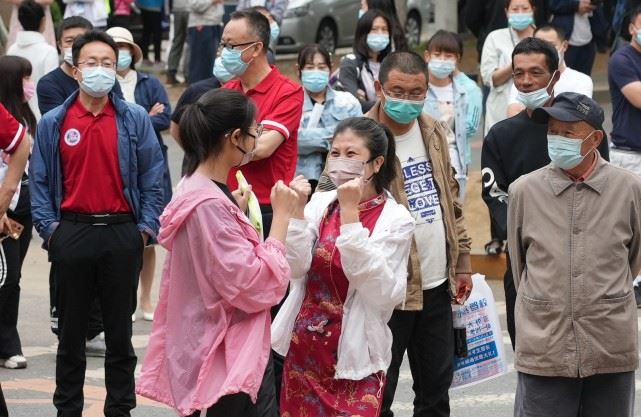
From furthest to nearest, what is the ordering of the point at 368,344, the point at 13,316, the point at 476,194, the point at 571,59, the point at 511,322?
1. the point at 571,59
2. the point at 476,194
3. the point at 13,316
4. the point at 511,322
5. the point at 368,344

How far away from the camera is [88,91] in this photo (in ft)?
24.2

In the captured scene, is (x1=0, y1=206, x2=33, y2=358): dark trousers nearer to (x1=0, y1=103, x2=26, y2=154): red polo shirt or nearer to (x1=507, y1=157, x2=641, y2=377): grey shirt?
(x1=0, y1=103, x2=26, y2=154): red polo shirt

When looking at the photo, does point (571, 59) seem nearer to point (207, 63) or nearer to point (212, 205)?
point (207, 63)

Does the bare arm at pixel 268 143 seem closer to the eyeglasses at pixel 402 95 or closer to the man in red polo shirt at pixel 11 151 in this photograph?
the eyeglasses at pixel 402 95

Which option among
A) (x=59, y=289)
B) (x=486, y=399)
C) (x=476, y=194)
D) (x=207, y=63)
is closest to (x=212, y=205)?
(x=59, y=289)

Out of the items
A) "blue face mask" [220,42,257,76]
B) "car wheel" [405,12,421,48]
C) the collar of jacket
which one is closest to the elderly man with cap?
the collar of jacket

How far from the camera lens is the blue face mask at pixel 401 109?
6.66 m

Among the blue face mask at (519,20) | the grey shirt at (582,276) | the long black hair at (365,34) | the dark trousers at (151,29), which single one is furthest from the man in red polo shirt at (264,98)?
the dark trousers at (151,29)

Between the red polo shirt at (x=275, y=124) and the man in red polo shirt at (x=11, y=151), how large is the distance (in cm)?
108

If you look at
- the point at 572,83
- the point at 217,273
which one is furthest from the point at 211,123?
the point at 572,83

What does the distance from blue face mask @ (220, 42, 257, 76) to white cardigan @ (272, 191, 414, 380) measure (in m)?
1.53

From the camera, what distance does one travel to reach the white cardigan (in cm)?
579

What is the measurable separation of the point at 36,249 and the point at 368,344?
7150 mm

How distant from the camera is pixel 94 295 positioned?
745 cm
